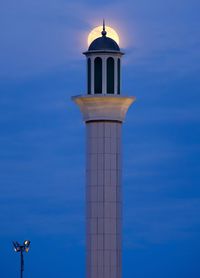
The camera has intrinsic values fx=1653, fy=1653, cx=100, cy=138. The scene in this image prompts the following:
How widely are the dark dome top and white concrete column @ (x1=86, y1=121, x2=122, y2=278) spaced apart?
14.7ft

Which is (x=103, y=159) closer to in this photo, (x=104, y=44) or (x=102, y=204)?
(x=102, y=204)

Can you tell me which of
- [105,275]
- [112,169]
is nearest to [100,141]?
[112,169]

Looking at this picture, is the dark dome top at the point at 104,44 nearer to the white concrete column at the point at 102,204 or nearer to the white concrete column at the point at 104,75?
the white concrete column at the point at 104,75

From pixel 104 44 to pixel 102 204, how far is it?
970cm

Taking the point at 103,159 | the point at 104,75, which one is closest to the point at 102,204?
the point at 103,159

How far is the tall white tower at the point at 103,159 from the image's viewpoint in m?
99.8

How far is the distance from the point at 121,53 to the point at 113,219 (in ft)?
33.1

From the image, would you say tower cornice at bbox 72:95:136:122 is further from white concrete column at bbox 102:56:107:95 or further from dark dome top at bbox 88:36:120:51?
dark dome top at bbox 88:36:120:51

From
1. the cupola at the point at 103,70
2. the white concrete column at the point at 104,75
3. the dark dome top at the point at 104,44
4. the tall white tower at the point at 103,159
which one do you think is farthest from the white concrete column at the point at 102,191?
the dark dome top at the point at 104,44

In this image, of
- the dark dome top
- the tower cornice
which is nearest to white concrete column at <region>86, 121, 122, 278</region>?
the tower cornice

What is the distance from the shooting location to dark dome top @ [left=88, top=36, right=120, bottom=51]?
100 meters

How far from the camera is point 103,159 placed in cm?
10019

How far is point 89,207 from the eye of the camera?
10012 centimetres

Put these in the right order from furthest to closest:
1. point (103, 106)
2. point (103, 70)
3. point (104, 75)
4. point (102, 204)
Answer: point (102, 204), point (104, 75), point (103, 70), point (103, 106)
